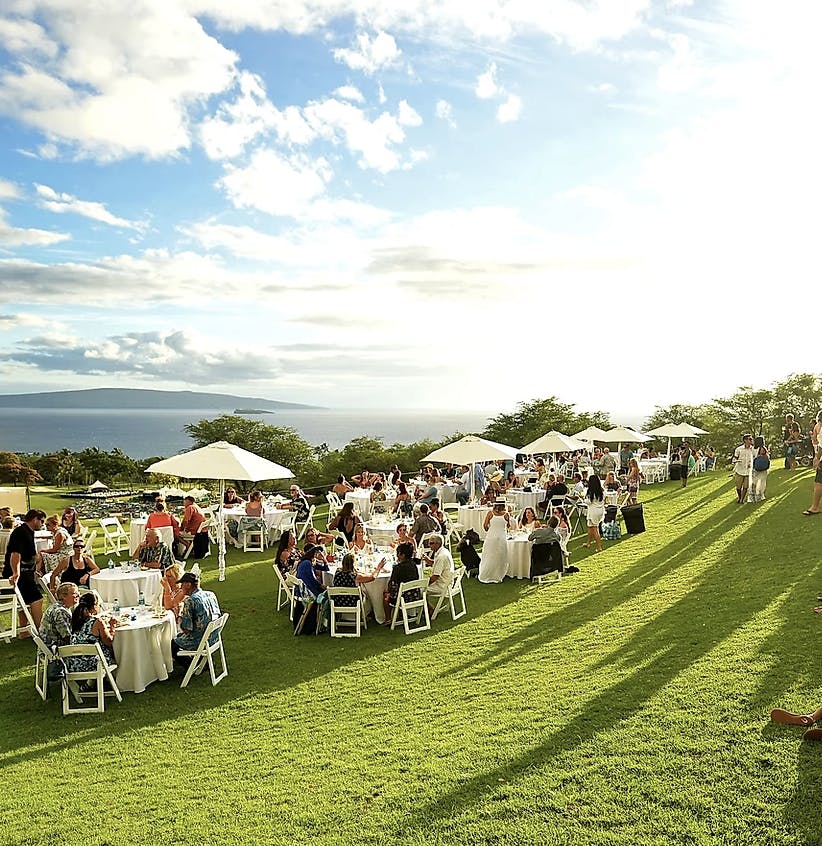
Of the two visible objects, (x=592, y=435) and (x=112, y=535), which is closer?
(x=112, y=535)

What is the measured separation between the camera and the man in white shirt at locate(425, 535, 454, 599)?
1098 cm

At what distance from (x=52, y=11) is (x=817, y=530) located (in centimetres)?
1738

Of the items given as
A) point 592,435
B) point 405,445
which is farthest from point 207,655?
point 405,445

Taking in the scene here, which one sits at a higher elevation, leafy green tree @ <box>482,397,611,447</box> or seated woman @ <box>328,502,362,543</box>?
leafy green tree @ <box>482,397,611,447</box>

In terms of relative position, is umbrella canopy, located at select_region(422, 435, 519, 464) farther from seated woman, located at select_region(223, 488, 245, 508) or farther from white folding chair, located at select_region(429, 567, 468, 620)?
seated woman, located at select_region(223, 488, 245, 508)

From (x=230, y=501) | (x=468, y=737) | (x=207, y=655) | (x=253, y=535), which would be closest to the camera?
(x=468, y=737)

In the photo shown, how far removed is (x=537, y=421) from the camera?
38.6m

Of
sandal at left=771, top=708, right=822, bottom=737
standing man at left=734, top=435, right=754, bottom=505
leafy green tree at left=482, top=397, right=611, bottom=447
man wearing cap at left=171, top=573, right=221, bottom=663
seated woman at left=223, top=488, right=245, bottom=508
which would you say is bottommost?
sandal at left=771, top=708, right=822, bottom=737

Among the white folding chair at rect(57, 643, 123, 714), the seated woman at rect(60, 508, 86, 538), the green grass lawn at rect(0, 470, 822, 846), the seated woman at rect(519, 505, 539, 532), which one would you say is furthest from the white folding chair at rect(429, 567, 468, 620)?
the seated woman at rect(60, 508, 86, 538)

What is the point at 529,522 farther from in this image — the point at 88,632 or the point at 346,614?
the point at 88,632

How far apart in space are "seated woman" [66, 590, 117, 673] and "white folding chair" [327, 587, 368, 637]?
3.03 m

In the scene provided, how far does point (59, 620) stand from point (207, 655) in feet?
5.54

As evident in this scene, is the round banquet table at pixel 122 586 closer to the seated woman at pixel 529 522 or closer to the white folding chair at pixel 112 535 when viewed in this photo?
the white folding chair at pixel 112 535

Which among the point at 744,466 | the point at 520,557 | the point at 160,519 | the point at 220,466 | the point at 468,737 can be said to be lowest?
the point at 468,737
